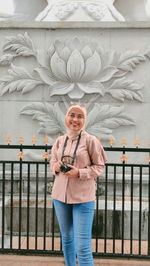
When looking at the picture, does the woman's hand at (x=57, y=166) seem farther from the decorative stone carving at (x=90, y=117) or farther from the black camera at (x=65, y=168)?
the decorative stone carving at (x=90, y=117)

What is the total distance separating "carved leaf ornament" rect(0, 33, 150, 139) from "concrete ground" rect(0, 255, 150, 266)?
7.97ft

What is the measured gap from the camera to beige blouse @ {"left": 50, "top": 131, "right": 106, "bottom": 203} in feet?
11.1

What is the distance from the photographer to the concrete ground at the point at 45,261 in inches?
180

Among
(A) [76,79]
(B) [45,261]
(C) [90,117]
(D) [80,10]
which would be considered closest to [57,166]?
(B) [45,261]

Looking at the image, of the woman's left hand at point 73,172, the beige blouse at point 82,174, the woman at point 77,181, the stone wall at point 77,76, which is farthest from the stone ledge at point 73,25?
the woman's left hand at point 73,172

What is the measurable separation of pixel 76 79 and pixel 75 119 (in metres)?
3.13

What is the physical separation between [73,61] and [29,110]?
1139 millimetres

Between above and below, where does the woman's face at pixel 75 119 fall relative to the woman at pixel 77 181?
above

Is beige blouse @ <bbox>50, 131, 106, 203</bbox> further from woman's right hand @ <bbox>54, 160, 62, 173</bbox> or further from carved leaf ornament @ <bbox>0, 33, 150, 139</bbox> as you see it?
carved leaf ornament @ <bbox>0, 33, 150, 139</bbox>

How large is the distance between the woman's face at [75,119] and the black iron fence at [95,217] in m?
1.21

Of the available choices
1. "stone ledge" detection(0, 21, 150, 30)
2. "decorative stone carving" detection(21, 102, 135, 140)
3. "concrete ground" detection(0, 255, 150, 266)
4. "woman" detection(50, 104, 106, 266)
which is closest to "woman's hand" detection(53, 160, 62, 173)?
"woman" detection(50, 104, 106, 266)

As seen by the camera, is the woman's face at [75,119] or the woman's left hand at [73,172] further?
the woman's face at [75,119]

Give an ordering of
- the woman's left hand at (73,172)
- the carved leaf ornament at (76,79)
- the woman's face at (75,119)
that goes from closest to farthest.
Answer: the woman's left hand at (73,172), the woman's face at (75,119), the carved leaf ornament at (76,79)

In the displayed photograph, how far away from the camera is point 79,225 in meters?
3.40
